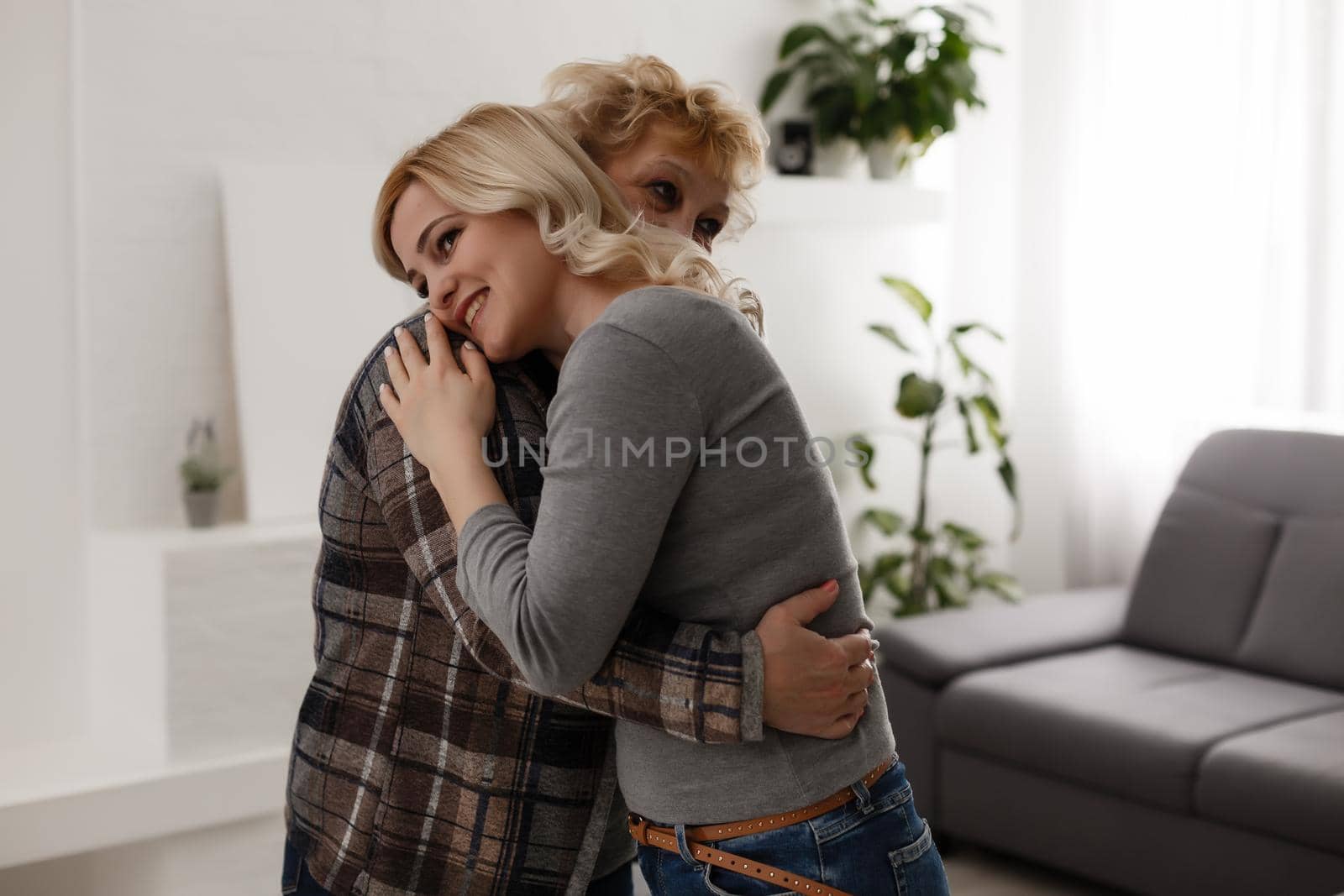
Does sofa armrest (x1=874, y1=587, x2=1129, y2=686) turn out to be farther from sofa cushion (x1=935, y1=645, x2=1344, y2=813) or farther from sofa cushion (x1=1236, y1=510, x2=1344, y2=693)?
sofa cushion (x1=1236, y1=510, x2=1344, y2=693)

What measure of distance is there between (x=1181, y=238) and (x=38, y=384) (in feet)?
11.1

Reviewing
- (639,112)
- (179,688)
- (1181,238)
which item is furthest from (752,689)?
(1181,238)

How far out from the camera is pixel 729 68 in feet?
13.3

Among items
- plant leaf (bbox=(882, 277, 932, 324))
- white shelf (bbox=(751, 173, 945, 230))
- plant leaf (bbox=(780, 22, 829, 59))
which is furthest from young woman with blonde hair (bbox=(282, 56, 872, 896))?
plant leaf (bbox=(780, 22, 829, 59))

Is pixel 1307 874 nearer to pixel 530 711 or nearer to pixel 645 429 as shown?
pixel 530 711

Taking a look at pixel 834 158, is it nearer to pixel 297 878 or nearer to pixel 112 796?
pixel 112 796

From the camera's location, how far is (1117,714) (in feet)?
9.65

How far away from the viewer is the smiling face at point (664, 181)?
4.94 feet

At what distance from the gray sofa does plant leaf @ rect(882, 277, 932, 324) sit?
0.88m

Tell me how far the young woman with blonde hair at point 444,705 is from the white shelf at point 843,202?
8.47 ft

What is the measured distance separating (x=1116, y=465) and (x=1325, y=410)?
0.73 metres

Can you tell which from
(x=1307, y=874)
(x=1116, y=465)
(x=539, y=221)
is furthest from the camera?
(x=1116, y=465)

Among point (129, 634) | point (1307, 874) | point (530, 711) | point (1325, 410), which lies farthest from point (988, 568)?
point (530, 711)

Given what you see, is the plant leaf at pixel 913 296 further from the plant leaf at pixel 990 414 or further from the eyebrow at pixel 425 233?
the eyebrow at pixel 425 233
